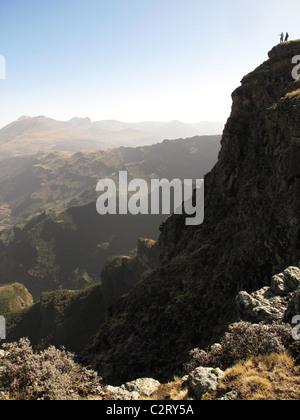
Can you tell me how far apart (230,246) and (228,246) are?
307 mm

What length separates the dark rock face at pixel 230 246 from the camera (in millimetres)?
21125

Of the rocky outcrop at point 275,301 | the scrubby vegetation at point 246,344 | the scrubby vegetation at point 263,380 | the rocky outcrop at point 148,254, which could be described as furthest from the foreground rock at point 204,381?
the rocky outcrop at point 148,254

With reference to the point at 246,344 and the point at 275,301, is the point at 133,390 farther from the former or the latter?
the point at 275,301

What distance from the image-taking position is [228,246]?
27.3 m

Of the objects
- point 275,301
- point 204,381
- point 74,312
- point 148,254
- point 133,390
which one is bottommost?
point 74,312

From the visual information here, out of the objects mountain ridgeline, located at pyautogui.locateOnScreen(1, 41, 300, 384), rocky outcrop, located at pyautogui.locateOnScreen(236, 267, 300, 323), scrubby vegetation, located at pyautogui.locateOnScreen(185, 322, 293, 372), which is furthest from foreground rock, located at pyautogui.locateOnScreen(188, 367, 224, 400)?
mountain ridgeline, located at pyautogui.locateOnScreen(1, 41, 300, 384)

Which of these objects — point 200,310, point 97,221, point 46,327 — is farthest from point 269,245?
point 97,221

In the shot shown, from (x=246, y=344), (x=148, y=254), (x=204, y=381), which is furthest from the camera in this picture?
Result: (x=148, y=254)

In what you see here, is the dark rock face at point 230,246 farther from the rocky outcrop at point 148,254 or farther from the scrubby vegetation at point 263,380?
the rocky outcrop at point 148,254

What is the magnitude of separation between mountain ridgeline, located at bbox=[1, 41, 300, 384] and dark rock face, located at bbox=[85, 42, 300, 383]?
89 mm

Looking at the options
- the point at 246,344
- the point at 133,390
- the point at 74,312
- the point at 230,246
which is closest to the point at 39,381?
the point at 133,390

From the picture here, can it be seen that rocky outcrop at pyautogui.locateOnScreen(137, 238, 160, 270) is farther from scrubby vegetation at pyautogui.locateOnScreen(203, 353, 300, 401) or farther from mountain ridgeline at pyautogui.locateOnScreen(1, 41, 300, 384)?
scrubby vegetation at pyautogui.locateOnScreen(203, 353, 300, 401)

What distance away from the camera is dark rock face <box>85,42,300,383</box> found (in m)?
21.1

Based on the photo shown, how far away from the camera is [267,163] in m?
27.2
